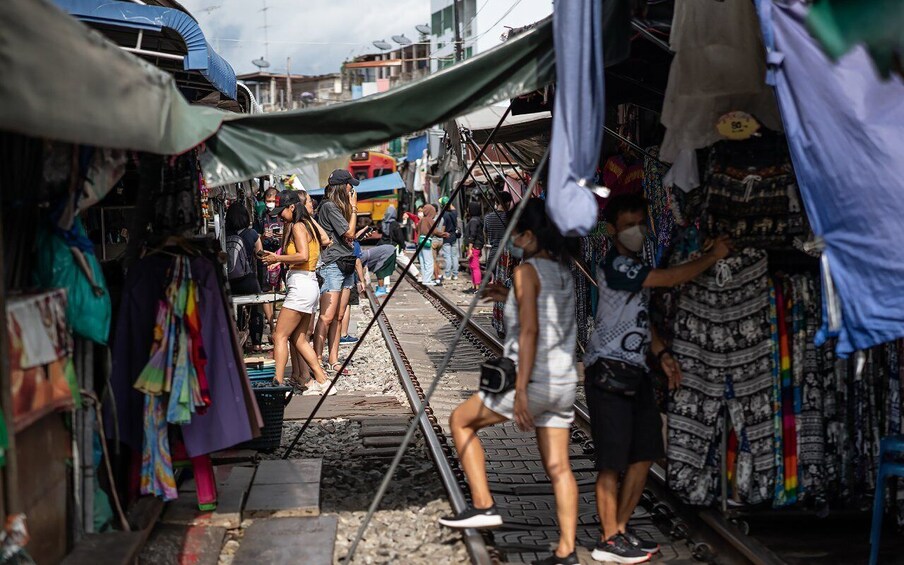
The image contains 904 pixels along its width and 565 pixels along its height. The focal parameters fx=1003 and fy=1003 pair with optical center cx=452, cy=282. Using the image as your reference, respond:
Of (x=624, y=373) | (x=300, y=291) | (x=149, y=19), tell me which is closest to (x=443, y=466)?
(x=624, y=373)

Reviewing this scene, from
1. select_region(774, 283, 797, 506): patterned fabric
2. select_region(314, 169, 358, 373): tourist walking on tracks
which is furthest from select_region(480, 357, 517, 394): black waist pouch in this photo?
select_region(314, 169, 358, 373): tourist walking on tracks

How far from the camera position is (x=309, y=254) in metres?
10.5

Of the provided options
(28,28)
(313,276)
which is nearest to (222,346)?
(28,28)

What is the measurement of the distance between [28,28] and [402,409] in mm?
7323

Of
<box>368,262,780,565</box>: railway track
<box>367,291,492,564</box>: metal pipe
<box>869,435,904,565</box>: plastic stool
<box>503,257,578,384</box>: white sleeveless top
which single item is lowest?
<box>368,262,780,565</box>: railway track

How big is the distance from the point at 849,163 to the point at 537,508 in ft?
11.2

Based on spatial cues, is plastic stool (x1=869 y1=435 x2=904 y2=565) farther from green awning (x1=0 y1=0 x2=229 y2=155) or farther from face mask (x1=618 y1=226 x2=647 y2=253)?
green awning (x1=0 y1=0 x2=229 y2=155)

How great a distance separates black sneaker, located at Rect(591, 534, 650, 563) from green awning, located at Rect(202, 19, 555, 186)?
258cm

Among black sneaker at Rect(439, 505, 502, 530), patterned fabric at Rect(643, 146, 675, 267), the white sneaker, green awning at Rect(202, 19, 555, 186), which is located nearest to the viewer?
green awning at Rect(202, 19, 555, 186)

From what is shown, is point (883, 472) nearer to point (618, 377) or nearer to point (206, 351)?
point (618, 377)

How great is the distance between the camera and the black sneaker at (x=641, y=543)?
5742 mm

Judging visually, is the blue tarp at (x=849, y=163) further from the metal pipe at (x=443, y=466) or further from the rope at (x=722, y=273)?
the metal pipe at (x=443, y=466)

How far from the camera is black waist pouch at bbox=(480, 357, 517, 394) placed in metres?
5.39

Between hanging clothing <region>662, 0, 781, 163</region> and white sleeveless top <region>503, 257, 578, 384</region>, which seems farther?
hanging clothing <region>662, 0, 781, 163</region>
